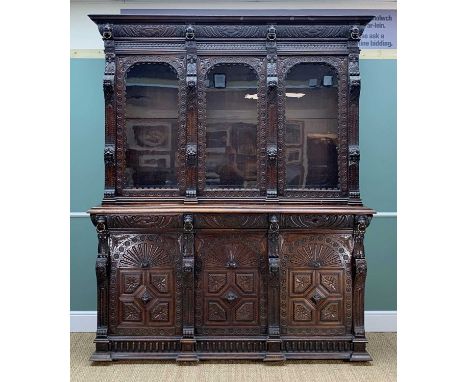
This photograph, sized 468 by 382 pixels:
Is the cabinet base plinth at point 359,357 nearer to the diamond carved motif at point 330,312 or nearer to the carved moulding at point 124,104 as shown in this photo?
the diamond carved motif at point 330,312

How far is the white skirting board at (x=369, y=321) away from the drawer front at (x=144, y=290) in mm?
757

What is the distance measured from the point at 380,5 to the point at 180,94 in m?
1.91

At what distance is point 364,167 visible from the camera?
4.10 metres

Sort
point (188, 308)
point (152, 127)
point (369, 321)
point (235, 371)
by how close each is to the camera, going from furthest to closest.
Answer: point (369, 321), point (152, 127), point (188, 308), point (235, 371)

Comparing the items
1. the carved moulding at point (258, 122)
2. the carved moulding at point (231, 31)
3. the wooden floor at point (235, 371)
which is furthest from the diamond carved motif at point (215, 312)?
the carved moulding at point (231, 31)

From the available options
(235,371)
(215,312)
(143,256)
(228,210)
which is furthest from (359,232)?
(143,256)

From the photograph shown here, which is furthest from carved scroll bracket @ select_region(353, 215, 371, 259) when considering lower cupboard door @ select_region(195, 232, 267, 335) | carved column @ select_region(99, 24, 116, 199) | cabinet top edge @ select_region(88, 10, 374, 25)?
carved column @ select_region(99, 24, 116, 199)

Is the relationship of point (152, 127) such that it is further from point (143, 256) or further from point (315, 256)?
point (315, 256)

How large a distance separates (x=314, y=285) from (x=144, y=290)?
1193 millimetres

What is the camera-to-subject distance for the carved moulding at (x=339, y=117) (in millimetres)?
3455

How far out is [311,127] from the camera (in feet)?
11.5

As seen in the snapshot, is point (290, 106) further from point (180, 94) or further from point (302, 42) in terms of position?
point (180, 94)

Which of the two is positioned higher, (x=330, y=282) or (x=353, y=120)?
(x=353, y=120)
